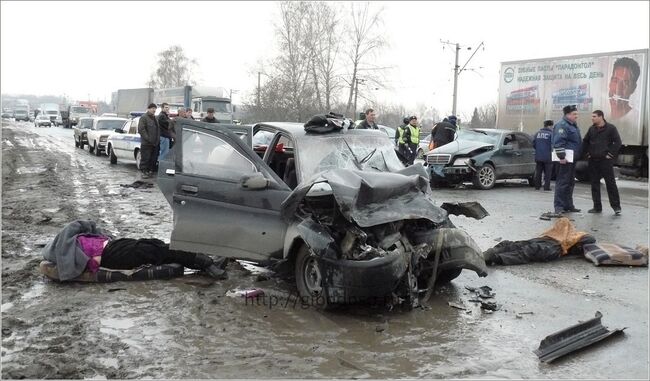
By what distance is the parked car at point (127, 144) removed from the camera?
18.4 meters

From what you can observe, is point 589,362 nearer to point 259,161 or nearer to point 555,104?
point 259,161

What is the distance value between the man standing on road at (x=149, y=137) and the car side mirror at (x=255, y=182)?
32.3 ft

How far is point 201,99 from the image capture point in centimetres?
3600

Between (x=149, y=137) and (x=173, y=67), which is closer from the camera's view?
A: (x=149, y=137)

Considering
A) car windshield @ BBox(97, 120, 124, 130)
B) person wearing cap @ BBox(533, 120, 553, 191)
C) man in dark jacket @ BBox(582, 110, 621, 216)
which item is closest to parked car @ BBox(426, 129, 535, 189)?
person wearing cap @ BBox(533, 120, 553, 191)

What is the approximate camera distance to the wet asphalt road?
4.15 meters

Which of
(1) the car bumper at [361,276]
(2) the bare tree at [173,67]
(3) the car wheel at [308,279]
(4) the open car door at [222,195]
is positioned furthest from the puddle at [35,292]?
(2) the bare tree at [173,67]

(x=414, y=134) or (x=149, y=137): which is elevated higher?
(x=414, y=134)

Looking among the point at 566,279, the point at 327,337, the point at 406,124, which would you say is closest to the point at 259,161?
the point at 327,337

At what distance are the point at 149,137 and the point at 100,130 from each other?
10758 millimetres

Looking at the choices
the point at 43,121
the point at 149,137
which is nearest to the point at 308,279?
the point at 149,137

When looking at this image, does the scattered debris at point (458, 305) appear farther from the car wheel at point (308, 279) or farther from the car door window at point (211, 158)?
the car door window at point (211, 158)

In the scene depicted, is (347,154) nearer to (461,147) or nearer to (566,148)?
(566,148)

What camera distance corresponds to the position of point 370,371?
4117mm
